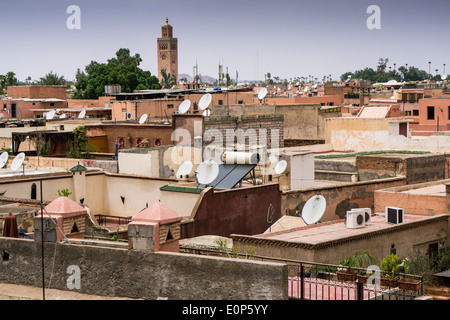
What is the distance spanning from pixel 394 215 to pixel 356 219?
1488 millimetres

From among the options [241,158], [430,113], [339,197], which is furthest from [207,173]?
[430,113]

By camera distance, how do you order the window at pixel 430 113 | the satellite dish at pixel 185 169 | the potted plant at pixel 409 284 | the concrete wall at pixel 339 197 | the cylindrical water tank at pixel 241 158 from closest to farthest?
the potted plant at pixel 409 284
the cylindrical water tank at pixel 241 158
the concrete wall at pixel 339 197
the satellite dish at pixel 185 169
the window at pixel 430 113

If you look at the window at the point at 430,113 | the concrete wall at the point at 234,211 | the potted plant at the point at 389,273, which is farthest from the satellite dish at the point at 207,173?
the window at the point at 430,113

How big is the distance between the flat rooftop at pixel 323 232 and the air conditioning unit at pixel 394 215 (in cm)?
19

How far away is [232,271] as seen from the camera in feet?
42.8

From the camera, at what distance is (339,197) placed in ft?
105

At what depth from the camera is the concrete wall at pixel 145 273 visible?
12.8m

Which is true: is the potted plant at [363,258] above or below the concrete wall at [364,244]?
below

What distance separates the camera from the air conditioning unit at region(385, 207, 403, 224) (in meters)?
24.7

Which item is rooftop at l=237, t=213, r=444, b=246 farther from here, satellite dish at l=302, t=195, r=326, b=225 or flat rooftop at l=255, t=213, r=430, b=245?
satellite dish at l=302, t=195, r=326, b=225

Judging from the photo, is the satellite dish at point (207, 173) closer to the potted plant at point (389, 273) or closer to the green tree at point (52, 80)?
the potted plant at point (389, 273)

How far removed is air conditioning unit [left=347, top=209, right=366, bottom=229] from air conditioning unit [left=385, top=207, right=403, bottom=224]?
3.69 ft

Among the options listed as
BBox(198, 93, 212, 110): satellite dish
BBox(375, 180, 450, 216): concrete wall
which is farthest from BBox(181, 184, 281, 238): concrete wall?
BBox(198, 93, 212, 110): satellite dish
